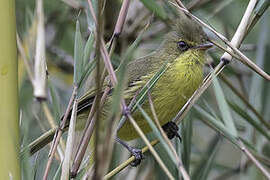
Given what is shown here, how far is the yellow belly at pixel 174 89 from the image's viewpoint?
258 centimetres

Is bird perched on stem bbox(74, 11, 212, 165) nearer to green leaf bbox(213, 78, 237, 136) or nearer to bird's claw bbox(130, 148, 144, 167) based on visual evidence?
bird's claw bbox(130, 148, 144, 167)

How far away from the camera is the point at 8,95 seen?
1495 mm

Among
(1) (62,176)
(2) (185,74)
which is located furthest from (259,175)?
(1) (62,176)

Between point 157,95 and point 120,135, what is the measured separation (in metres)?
0.35

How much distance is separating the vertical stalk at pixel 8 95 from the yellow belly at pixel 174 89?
1091mm

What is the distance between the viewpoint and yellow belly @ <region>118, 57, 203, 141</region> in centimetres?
258

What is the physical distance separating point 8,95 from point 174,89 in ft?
4.14

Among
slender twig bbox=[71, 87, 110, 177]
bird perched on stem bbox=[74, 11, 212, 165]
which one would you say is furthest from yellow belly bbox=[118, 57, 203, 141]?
slender twig bbox=[71, 87, 110, 177]

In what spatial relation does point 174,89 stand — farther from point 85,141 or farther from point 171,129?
point 85,141

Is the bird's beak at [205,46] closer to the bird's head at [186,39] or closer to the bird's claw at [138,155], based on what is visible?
the bird's head at [186,39]

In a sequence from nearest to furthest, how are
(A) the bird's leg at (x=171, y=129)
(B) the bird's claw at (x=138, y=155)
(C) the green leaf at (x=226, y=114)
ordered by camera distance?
(C) the green leaf at (x=226, y=114) → (B) the bird's claw at (x=138, y=155) → (A) the bird's leg at (x=171, y=129)

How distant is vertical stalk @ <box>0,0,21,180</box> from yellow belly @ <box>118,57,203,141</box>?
109 cm

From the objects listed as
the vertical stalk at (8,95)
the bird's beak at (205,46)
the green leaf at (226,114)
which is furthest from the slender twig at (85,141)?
the bird's beak at (205,46)

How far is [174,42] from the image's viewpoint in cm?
291
